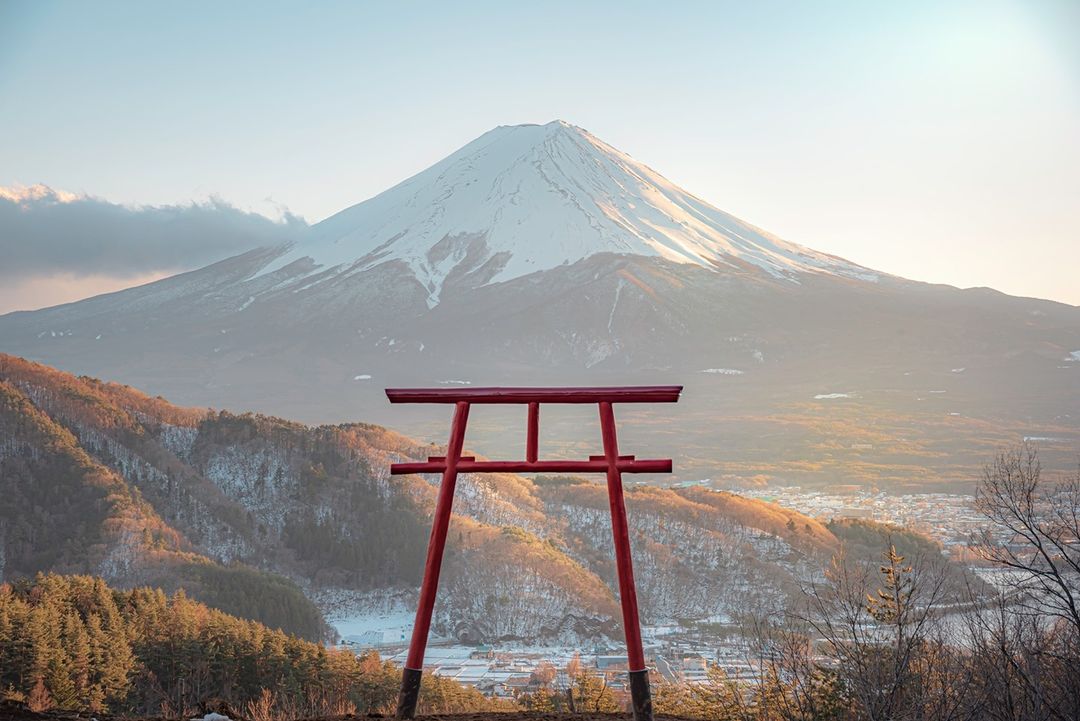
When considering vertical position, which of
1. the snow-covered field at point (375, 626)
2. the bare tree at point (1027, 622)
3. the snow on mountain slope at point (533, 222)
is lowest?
the snow-covered field at point (375, 626)

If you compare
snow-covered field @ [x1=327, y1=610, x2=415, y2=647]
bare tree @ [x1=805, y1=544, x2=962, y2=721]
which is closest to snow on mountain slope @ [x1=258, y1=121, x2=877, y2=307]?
snow-covered field @ [x1=327, y1=610, x2=415, y2=647]

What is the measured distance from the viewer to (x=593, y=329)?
505 feet

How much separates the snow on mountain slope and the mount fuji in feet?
1.29

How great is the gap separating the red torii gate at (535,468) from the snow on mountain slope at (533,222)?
5907 inches

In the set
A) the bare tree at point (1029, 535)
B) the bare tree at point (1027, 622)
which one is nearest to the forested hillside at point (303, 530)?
the bare tree at point (1029, 535)

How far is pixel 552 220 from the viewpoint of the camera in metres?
166

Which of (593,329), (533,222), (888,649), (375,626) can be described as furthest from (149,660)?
(533,222)

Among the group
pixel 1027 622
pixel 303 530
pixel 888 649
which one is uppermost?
pixel 1027 622

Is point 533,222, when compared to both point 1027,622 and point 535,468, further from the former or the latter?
point 535,468

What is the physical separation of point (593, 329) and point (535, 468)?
14672cm

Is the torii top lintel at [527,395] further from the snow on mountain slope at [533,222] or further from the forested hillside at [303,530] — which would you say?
the snow on mountain slope at [533,222]

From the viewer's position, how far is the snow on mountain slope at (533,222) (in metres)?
162

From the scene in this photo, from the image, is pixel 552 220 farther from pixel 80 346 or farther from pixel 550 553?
pixel 550 553

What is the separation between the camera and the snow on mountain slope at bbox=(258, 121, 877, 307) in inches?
6373
